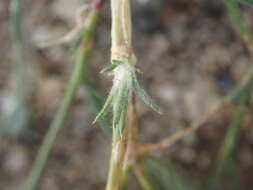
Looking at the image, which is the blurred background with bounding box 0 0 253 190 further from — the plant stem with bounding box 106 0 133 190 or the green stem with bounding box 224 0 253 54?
Answer: the plant stem with bounding box 106 0 133 190

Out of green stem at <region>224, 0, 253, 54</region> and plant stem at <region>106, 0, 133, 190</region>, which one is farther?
green stem at <region>224, 0, 253, 54</region>

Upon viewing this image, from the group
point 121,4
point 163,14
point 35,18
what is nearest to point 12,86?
point 35,18

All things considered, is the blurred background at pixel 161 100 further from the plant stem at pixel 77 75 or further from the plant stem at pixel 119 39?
the plant stem at pixel 119 39

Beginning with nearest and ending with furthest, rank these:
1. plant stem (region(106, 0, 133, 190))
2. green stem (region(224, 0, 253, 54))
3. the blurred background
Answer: plant stem (region(106, 0, 133, 190)), green stem (region(224, 0, 253, 54)), the blurred background

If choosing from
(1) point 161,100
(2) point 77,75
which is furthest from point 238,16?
(1) point 161,100

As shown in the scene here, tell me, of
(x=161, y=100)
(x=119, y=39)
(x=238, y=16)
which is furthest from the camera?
(x=161, y=100)

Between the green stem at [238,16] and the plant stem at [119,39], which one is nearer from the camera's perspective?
the plant stem at [119,39]

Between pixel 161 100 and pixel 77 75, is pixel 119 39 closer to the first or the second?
pixel 77 75

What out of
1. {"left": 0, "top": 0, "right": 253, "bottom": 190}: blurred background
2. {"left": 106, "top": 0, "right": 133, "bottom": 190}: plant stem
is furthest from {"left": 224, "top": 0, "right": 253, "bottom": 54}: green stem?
{"left": 0, "top": 0, "right": 253, "bottom": 190}: blurred background

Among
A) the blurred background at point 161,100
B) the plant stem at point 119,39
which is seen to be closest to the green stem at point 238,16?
the plant stem at point 119,39
